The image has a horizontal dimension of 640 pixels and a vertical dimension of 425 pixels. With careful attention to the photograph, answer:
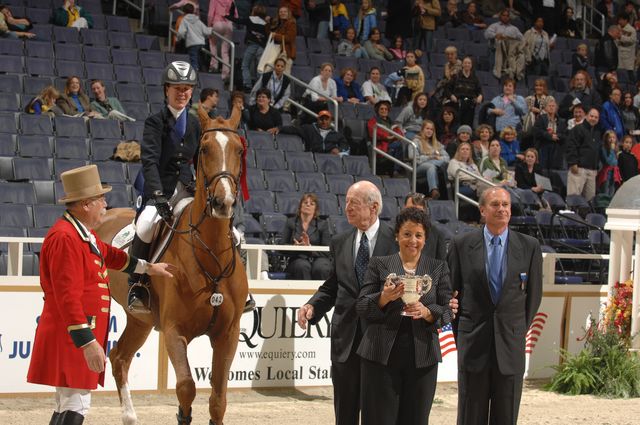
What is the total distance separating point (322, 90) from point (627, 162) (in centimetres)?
535

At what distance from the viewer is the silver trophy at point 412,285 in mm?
6148

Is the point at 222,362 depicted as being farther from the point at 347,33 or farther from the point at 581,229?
the point at 347,33

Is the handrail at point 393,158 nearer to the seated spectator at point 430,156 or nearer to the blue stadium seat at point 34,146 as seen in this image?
the seated spectator at point 430,156

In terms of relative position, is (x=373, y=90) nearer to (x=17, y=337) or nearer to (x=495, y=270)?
(x=17, y=337)

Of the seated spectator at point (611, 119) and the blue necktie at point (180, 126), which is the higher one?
the seated spectator at point (611, 119)

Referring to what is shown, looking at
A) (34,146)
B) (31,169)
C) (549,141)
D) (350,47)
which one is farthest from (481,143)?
(31,169)

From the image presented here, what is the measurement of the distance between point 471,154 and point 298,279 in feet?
18.9

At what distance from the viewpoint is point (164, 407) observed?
1050 centimetres

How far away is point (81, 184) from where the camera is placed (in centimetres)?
641

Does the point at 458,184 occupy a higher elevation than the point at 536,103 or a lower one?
lower

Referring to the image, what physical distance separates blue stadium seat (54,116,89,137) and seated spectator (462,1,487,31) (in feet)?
35.2

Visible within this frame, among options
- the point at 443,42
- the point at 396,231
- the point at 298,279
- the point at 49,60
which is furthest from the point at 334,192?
the point at 396,231

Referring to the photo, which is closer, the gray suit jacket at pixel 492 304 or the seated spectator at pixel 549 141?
the gray suit jacket at pixel 492 304

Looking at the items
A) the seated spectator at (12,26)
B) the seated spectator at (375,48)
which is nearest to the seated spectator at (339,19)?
the seated spectator at (375,48)
